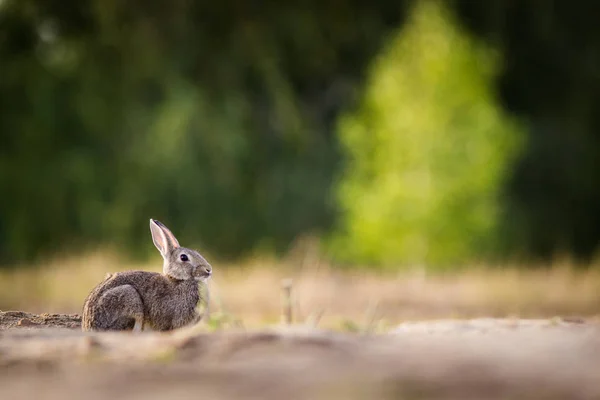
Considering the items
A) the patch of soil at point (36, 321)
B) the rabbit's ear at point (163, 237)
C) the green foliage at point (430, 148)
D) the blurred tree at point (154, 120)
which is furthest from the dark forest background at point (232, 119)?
the rabbit's ear at point (163, 237)

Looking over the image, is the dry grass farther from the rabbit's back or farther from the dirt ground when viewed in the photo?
the dirt ground

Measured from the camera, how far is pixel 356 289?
1599 cm

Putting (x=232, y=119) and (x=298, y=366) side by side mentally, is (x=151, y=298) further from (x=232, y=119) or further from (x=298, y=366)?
(x=232, y=119)

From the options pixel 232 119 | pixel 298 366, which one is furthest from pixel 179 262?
pixel 232 119

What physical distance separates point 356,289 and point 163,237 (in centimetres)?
1141

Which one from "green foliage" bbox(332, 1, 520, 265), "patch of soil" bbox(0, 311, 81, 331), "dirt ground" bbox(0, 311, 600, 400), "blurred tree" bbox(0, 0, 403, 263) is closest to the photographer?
"dirt ground" bbox(0, 311, 600, 400)

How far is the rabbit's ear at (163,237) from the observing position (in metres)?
4.80

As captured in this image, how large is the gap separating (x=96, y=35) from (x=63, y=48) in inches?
56.4

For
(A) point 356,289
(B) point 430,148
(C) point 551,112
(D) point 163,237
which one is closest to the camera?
(D) point 163,237

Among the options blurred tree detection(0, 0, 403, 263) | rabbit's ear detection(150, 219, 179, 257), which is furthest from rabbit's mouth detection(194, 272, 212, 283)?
blurred tree detection(0, 0, 403, 263)

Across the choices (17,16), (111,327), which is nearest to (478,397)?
(111,327)

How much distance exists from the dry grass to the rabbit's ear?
8.51m

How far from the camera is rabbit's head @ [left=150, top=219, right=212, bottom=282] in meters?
4.82

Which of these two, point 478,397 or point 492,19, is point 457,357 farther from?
point 492,19
